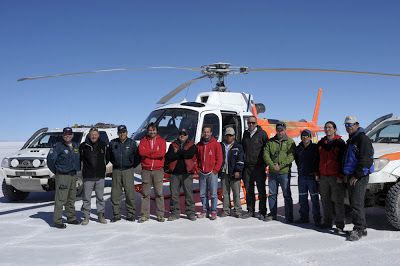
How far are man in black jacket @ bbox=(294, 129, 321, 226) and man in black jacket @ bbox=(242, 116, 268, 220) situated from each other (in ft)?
2.33

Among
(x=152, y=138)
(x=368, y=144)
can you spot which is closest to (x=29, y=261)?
(x=152, y=138)

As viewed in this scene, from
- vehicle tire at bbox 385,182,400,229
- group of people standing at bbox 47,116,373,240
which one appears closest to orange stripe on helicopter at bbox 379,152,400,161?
vehicle tire at bbox 385,182,400,229

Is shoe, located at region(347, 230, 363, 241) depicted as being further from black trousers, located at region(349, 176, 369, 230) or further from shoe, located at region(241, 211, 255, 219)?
shoe, located at region(241, 211, 255, 219)

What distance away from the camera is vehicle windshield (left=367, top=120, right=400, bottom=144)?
6.84 metres

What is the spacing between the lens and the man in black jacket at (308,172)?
20.6ft

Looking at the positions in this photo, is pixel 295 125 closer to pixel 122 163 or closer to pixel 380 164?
pixel 380 164

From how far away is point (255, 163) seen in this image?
6.93 metres

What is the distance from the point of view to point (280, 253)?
4914 millimetres

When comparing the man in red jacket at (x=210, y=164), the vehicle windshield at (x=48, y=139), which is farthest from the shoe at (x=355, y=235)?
the vehicle windshield at (x=48, y=139)

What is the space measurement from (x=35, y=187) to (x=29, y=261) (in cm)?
440

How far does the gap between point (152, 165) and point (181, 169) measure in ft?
1.80

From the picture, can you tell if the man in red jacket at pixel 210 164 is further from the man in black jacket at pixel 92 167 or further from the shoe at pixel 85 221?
the shoe at pixel 85 221

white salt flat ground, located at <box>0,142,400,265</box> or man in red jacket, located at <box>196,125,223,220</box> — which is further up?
man in red jacket, located at <box>196,125,223,220</box>

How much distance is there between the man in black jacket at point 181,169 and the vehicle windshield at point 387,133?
3.38m
